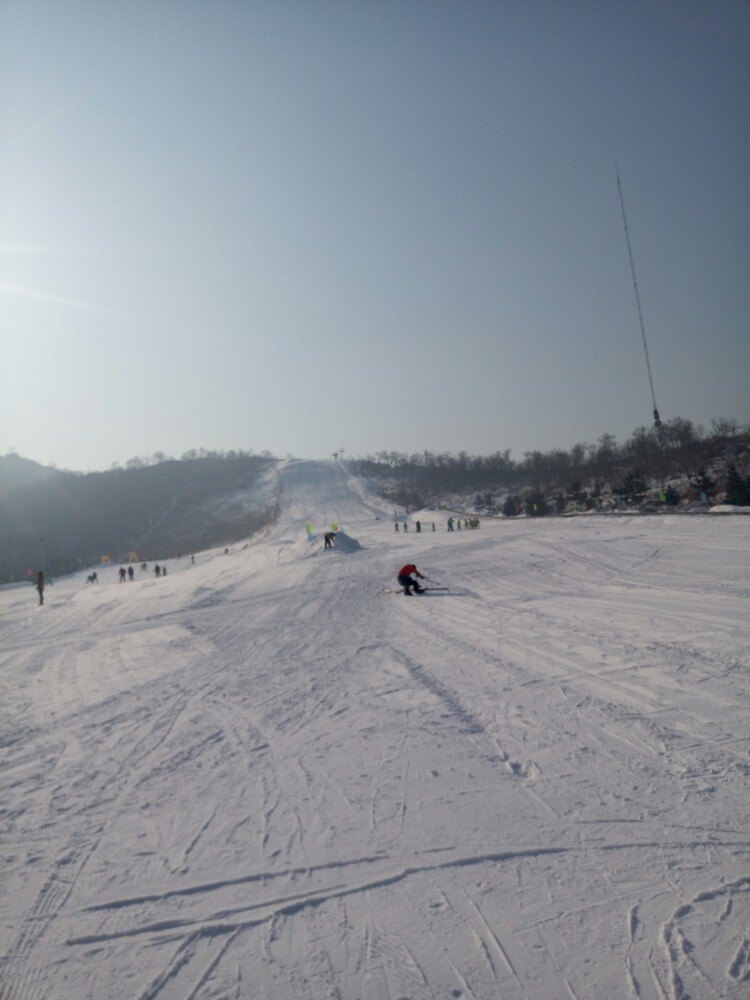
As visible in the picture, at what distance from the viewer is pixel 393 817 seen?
4.56m

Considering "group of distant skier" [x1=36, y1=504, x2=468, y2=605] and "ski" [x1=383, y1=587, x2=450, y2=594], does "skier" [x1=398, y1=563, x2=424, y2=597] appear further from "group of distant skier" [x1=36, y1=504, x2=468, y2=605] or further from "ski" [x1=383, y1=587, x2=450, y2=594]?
"ski" [x1=383, y1=587, x2=450, y2=594]

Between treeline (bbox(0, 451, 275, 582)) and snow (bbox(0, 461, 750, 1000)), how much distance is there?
5593 centimetres

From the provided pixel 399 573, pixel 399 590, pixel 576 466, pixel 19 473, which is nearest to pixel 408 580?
pixel 399 573

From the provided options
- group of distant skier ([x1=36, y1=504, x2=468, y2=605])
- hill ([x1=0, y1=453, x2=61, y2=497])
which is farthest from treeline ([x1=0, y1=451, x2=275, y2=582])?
group of distant skier ([x1=36, y1=504, x2=468, y2=605])

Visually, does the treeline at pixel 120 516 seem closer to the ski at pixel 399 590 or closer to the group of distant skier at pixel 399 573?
the group of distant skier at pixel 399 573

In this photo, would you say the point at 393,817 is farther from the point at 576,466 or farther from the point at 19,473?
the point at 19,473

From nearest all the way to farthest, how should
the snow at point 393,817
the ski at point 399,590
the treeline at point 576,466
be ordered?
the snow at point 393,817, the ski at point 399,590, the treeline at point 576,466

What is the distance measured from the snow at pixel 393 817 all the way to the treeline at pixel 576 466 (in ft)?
106

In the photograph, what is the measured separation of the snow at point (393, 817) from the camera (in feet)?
10.5

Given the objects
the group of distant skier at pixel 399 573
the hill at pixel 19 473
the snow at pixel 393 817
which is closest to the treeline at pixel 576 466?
the group of distant skier at pixel 399 573

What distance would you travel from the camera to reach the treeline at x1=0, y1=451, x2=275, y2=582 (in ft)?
228

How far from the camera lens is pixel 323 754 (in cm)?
587

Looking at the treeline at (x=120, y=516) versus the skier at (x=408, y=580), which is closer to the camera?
the skier at (x=408, y=580)

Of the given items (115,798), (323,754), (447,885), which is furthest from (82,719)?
(447,885)
